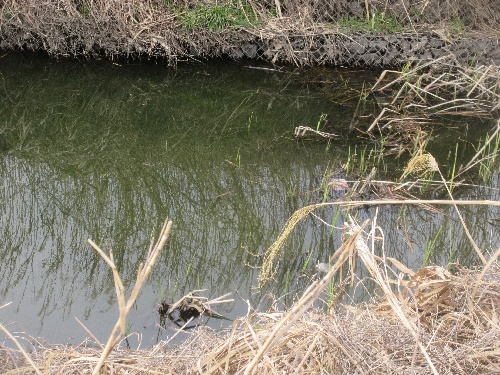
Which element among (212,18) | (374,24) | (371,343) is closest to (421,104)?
(374,24)

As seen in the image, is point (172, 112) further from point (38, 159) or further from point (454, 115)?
point (454, 115)

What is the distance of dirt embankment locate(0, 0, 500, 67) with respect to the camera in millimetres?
6293

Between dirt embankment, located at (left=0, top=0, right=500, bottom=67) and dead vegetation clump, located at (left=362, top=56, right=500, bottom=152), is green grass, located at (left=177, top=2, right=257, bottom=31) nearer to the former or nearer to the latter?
dirt embankment, located at (left=0, top=0, right=500, bottom=67)

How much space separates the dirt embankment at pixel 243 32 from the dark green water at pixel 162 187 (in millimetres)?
225

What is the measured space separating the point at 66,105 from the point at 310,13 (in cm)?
250

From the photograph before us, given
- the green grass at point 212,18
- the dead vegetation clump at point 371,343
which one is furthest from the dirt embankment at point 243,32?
the dead vegetation clump at point 371,343

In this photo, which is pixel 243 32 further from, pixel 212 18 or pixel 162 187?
pixel 162 187

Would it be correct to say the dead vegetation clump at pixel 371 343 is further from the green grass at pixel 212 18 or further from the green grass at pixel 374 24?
the green grass at pixel 374 24

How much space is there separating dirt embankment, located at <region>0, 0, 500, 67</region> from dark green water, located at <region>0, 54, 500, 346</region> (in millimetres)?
225

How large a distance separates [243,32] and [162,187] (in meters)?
2.85

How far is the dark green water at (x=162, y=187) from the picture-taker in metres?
3.12

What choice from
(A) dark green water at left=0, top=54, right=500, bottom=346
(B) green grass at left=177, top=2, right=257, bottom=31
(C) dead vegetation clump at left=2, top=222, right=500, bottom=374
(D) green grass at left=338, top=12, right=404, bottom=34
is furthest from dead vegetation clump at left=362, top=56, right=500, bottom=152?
(C) dead vegetation clump at left=2, top=222, right=500, bottom=374

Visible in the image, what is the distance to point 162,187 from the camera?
4137 mm

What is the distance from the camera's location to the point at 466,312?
2.04m
